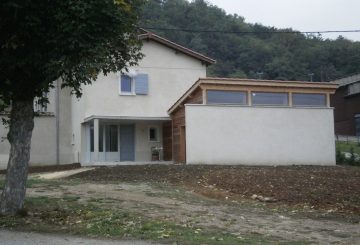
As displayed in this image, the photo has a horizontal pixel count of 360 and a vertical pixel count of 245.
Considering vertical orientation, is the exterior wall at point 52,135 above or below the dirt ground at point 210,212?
above

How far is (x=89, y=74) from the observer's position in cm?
1095

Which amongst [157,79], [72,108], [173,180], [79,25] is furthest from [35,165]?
[79,25]

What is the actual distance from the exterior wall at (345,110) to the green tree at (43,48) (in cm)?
4942

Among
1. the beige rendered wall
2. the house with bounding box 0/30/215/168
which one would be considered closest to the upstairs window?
the house with bounding box 0/30/215/168

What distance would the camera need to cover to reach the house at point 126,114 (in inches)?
1201

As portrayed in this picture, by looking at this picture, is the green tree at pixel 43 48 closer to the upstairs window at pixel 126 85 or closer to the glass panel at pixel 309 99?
the glass panel at pixel 309 99

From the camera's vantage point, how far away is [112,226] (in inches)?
415

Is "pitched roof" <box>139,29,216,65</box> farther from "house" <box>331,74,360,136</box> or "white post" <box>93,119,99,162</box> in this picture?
"house" <box>331,74,360,136</box>

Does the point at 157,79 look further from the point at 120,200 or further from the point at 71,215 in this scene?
the point at 71,215

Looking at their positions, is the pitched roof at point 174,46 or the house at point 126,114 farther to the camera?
the pitched roof at point 174,46

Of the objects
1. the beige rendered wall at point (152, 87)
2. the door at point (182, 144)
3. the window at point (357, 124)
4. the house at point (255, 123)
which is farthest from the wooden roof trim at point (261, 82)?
the window at point (357, 124)

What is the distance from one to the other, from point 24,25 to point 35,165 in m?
22.4

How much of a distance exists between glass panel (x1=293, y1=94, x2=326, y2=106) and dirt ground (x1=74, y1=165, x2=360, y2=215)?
7433mm

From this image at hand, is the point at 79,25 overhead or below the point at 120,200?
overhead
